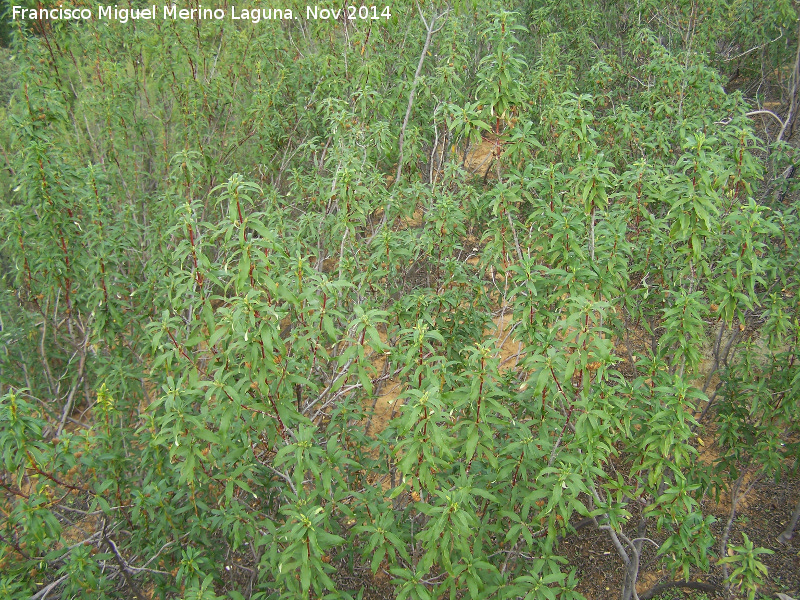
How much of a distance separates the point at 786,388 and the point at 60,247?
5349mm

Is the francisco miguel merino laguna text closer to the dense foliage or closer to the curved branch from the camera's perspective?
the dense foliage

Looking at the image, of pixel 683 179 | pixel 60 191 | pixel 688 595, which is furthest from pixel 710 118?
pixel 60 191

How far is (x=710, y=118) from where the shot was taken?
5.30 metres

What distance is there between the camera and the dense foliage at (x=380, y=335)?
293 cm

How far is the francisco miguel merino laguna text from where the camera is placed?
5480 mm

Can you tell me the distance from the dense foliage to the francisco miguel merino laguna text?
0.13 meters

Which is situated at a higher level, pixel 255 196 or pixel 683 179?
pixel 683 179

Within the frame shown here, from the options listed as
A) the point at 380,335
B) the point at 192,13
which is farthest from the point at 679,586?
the point at 192,13

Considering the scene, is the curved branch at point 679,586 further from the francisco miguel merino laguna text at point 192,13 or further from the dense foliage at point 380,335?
the francisco miguel merino laguna text at point 192,13

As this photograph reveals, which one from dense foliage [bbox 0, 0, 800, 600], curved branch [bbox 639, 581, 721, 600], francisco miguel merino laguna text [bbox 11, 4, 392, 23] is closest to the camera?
dense foliage [bbox 0, 0, 800, 600]

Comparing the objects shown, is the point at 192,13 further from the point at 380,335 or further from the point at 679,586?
the point at 679,586

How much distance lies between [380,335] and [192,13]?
14.7 ft

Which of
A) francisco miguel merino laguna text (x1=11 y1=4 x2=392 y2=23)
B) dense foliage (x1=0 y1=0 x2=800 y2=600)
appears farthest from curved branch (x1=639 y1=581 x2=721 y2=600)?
francisco miguel merino laguna text (x1=11 y1=4 x2=392 y2=23)

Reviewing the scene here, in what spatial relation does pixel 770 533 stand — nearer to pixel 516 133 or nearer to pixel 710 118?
pixel 710 118
